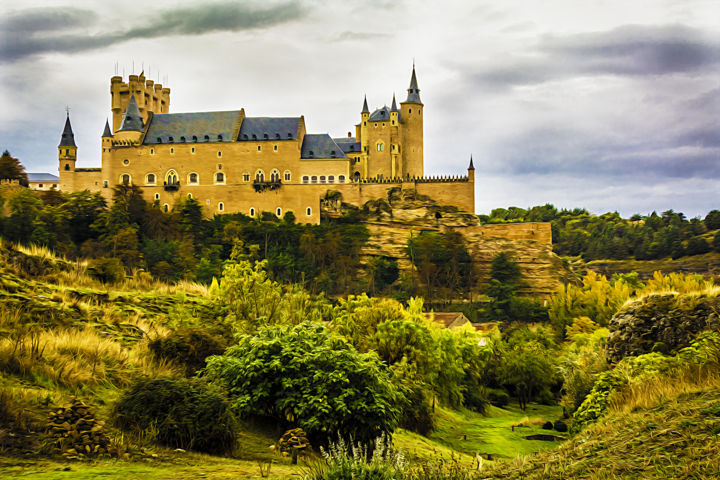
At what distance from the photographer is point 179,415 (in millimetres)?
10422

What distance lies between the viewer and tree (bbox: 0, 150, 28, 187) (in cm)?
8662

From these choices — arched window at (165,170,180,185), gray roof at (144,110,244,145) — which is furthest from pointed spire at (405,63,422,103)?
arched window at (165,170,180,185)

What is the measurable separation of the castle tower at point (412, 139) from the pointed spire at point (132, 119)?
33187 mm

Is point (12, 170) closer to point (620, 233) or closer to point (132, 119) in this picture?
point (132, 119)

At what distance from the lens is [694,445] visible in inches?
297

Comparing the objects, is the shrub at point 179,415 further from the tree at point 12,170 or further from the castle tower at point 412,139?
the tree at point 12,170

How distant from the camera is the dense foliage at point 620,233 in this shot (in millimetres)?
100438

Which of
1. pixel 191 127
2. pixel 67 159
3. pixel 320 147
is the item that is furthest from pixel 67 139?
pixel 320 147

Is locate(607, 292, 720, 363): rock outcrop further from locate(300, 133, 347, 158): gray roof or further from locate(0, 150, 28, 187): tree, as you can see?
locate(0, 150, 28, 187): tree

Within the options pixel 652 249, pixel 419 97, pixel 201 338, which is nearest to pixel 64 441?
pixel 201 338

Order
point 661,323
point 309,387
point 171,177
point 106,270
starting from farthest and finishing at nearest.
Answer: point 171,177 → point 106,270 → point 661,323 → point 309,387

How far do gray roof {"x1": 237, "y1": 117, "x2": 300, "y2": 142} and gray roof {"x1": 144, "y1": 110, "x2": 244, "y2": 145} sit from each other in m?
1.73

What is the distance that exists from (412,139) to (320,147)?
1131cm

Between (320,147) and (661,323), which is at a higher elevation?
(320,147)
